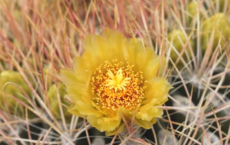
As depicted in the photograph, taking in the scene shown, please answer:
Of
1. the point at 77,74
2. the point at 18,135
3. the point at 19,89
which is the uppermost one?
the point at 77,74

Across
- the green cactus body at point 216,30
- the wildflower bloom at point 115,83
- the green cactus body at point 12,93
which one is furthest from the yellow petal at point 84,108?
the green cactus body at point 216,30

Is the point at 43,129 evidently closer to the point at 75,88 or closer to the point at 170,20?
the point at 75,88

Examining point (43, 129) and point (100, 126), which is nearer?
point (100, 126)

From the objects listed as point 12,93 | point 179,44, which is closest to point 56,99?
point 12,93

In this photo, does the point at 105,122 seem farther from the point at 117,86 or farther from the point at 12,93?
the point at 12,93

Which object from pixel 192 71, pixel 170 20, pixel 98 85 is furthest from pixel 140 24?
pixel 98 85

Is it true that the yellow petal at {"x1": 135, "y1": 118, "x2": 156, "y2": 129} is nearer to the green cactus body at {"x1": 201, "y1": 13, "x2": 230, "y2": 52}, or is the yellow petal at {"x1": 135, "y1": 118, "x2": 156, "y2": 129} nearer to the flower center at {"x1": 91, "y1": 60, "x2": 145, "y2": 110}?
the flower center at {"x1": 91, "y1": 60, "x2": 145, "y2": 110}
